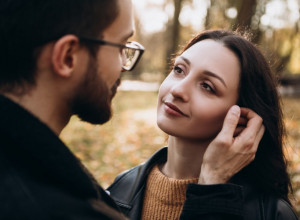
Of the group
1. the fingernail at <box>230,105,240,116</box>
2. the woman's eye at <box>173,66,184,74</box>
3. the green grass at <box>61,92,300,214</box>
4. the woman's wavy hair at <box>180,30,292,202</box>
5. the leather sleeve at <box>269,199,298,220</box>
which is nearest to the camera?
the leather sleeve at <box>269,199,298,220</box>

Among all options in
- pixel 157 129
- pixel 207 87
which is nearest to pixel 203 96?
pixel 207 87

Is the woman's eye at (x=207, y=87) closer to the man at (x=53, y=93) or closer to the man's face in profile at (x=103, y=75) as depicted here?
the man at (x=53, y=93)

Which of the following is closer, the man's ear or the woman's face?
the man's ear

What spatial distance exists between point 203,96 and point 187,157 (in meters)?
0.47

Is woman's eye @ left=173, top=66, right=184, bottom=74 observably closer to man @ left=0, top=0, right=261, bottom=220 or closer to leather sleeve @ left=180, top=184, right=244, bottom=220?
man @ left=0, top=0, right=261, bottom=220

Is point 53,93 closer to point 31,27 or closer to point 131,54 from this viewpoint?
point 31,27

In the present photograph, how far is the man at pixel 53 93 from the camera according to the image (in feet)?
4.35

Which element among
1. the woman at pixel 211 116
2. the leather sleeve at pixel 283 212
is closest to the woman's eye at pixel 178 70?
the woman at pixel 211 116

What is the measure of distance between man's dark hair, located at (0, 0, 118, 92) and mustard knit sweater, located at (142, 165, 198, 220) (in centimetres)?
126

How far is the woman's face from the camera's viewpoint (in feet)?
7.21

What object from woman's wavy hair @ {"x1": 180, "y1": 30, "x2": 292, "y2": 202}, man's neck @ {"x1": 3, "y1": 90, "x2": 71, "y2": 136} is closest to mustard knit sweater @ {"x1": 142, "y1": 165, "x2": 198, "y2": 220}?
woman's wavy hair @ {"x1": 180, "y1": 30, "x2": 292, "y2": 202}

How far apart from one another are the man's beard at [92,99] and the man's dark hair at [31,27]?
22 cm

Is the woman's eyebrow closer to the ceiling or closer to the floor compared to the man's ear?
closer to the floor

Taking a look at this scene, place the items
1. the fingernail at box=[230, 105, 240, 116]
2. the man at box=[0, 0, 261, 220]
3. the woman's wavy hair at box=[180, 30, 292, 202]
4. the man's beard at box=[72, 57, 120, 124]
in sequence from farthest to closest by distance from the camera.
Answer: the woman's wavy hair at box=[180, 30, 292, 202] → the fingernail at box=[230, 105, 240, 116] → the man's beard at box=[72, 57, 120, 124] → the man at box=[0, 0, 261, 220]
